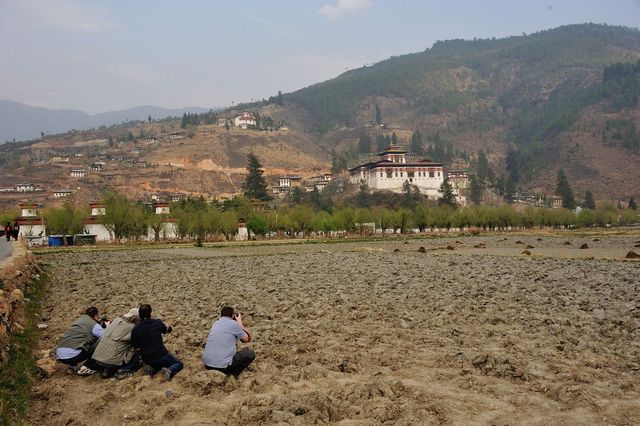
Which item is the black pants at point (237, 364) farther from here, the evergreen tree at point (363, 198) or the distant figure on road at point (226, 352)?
the evergreen tree at point (363, 198)

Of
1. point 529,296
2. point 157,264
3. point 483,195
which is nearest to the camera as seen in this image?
point 529,296

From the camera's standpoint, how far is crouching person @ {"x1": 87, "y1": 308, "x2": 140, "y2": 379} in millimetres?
10789

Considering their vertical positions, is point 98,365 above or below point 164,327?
below

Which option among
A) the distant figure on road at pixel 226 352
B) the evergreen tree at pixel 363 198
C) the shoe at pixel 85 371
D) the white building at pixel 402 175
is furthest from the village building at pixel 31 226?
the white building at pixel 402 175

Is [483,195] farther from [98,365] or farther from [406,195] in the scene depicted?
[98,365]

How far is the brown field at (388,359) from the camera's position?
839cm

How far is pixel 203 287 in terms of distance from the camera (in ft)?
79.6

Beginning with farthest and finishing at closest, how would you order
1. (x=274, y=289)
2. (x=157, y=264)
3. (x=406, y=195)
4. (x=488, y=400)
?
1. (x=406, y=195)
2. (x=157, y=264)
3. (x=274, y=289)
4. (x=488, y=400)

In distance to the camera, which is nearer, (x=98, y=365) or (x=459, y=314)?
(x=98, y=365)

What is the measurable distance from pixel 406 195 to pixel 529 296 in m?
121

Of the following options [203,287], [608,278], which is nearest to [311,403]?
[203,287]

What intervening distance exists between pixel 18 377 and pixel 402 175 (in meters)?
151

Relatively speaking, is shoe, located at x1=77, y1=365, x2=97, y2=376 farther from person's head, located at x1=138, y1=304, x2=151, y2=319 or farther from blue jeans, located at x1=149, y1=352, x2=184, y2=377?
person's head, located at x1=138, y1=304, x2=151, y2=319

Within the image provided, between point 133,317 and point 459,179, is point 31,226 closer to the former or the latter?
point 133,317
